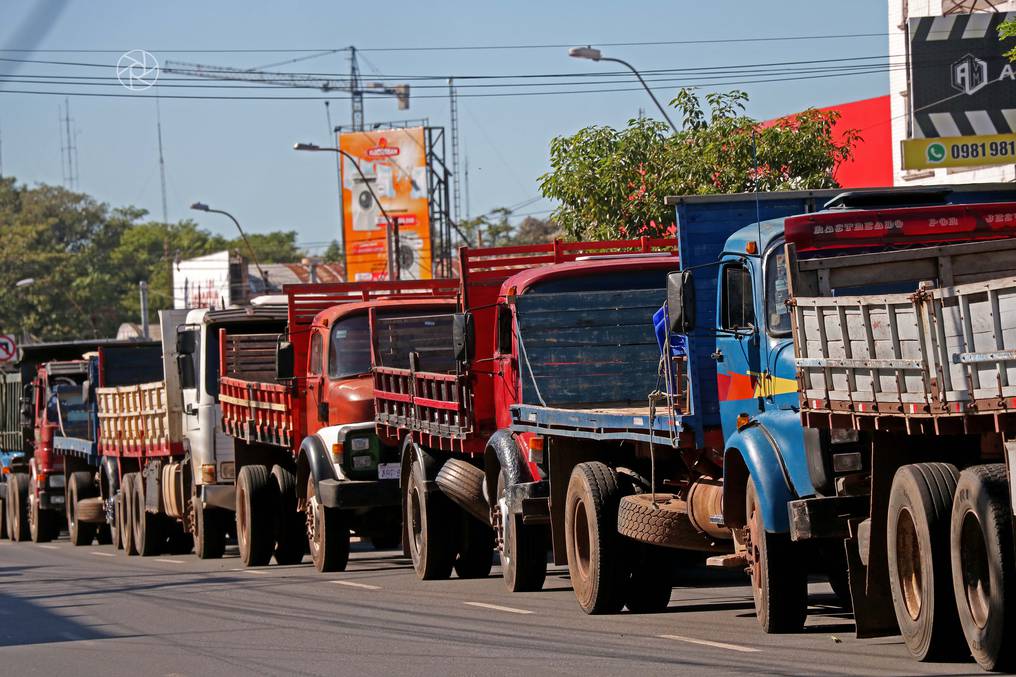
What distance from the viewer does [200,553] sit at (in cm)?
2228

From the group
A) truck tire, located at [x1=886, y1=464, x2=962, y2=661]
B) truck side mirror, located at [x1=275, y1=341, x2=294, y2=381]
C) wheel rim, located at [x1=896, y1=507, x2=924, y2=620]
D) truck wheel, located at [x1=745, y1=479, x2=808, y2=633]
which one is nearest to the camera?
truck tire, located at [x1=886, y1=464, x2=962, y2=661]

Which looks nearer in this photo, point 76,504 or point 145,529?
point 145,529

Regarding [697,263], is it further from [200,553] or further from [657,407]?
[200,553]

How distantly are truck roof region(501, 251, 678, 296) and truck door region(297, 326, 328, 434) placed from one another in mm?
4044

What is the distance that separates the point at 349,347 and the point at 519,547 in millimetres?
4681

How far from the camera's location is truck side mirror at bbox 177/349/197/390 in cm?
2180

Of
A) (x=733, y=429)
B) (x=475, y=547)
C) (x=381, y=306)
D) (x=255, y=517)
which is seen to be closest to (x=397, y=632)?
(x=733, y=429)

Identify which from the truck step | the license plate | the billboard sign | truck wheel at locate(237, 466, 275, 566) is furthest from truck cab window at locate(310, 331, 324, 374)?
the billboard sign

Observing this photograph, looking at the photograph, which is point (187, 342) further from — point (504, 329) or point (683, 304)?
point (683, 304)

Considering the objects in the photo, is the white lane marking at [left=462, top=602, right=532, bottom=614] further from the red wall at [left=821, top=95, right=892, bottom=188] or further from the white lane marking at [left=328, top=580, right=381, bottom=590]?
the red wall at [left=821, top=95, right=892, bottom=188]

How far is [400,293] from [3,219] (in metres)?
129

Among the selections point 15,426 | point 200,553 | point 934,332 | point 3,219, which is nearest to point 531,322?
point 934,332

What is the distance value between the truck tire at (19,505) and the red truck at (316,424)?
11.3 m

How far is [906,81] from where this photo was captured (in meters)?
30.8
